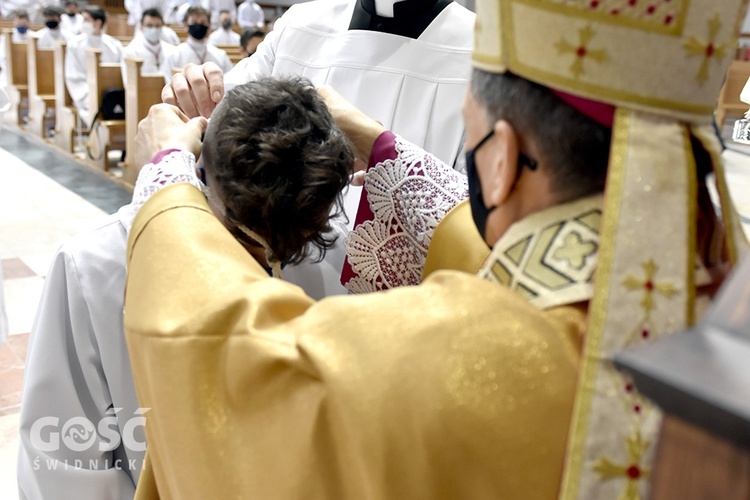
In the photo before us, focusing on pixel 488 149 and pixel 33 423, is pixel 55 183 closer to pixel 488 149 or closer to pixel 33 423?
pixel 33 423

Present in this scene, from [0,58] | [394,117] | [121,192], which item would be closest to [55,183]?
[121,192]

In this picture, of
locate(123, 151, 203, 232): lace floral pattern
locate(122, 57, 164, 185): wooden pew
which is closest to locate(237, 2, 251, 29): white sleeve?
locate(122, 57, 164, 185): wooden pew

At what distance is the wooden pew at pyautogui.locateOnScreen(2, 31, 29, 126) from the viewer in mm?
8945

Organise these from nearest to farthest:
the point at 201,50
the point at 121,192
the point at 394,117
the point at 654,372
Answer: the point at 654,372 → the point at 394,117 → the point at 121,192 → the point at 201,50

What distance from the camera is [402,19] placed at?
2.12 metres

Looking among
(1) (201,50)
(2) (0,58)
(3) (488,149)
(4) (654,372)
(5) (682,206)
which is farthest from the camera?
(2) (0,58)

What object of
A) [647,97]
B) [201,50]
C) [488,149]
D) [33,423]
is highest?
[647,97]

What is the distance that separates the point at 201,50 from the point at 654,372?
925cm

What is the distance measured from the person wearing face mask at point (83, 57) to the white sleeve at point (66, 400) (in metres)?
6.47

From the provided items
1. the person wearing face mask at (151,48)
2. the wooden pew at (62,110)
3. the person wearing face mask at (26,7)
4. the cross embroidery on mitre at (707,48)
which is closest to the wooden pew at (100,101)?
the wooden pew at (62,110)

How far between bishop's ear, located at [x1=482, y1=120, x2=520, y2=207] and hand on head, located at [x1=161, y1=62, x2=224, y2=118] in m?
0.85

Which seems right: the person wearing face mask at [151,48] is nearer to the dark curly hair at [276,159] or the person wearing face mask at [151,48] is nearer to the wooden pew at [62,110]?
the wooden pew at [62,110]

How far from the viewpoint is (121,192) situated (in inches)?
259

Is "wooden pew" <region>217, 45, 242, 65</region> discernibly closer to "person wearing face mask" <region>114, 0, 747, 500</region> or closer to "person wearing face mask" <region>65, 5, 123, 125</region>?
"person wearing face mask" <region>65, 5, 123, 125</region>
